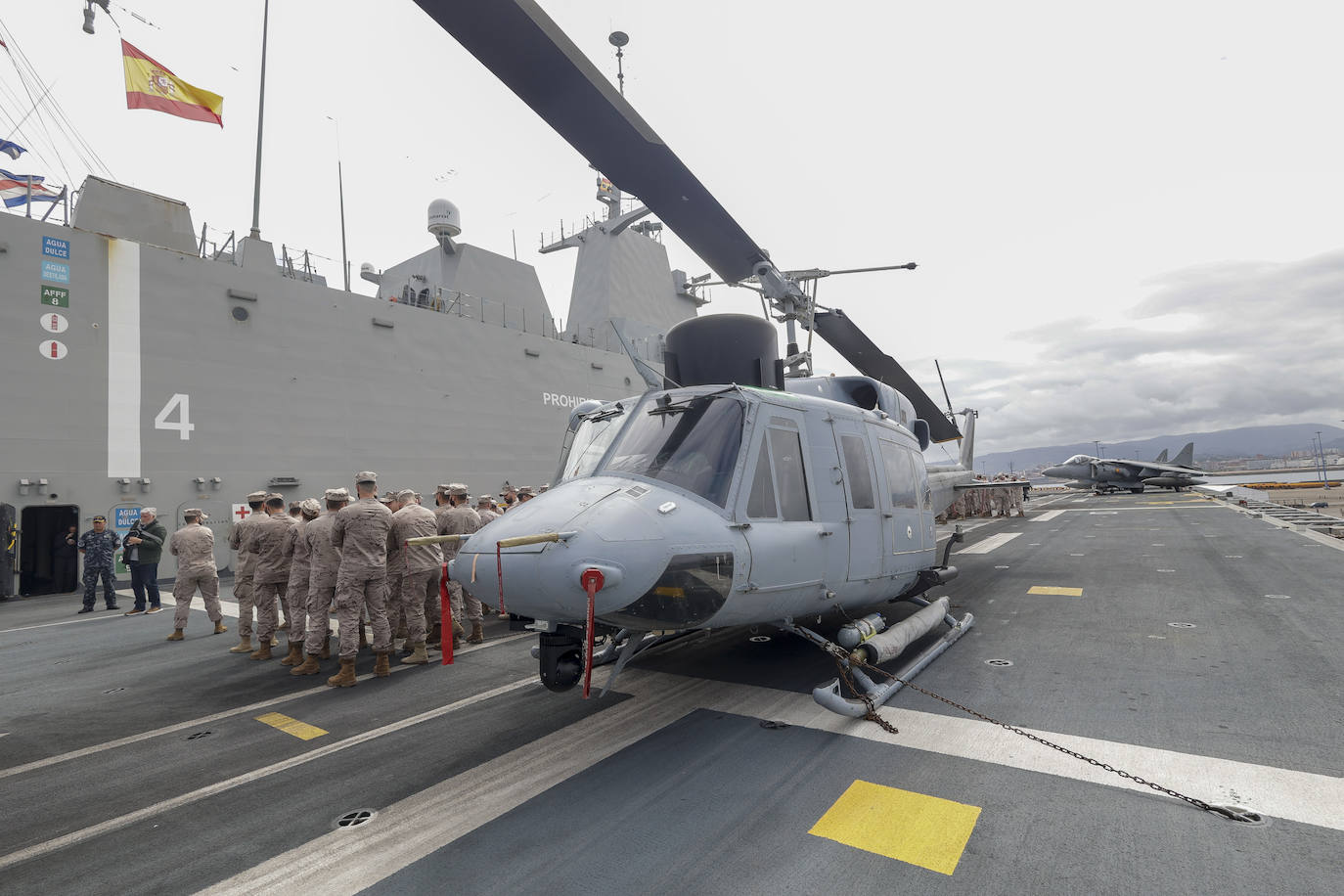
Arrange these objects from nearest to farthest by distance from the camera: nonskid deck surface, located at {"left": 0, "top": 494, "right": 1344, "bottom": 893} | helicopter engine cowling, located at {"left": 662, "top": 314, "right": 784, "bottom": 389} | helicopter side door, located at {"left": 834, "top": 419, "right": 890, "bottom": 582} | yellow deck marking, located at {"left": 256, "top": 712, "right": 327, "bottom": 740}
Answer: nonskid deck surface, located at {"left": 0, "top": 494, "right": 1344, "bottom": 893}
yellow deck marking, located at {"left": 256, "top": 712, "right": 327, "bottom": 740}
helicopter side door, located at {"left": 834, "top": 419, "right": 890, "bottom": 582}
helicopter engine cowling, located at {"left": 662, "top": 314, "right": 784, "bottom": 389}

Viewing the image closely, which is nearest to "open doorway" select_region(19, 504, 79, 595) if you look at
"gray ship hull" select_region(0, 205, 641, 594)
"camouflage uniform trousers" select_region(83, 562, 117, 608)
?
"gray ship hull" select_region(0, 205, 641, 594)

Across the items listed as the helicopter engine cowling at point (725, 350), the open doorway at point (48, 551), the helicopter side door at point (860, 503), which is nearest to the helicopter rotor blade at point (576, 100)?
the helicopter engine cowling at point (725, 350)

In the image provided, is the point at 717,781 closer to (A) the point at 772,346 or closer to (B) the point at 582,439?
(B) the point at 582,439

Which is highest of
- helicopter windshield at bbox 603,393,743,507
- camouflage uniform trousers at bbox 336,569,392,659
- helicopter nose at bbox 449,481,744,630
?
helicopter windshield at bbox 603,393,743,507

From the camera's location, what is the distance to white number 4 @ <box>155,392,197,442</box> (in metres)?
12.3

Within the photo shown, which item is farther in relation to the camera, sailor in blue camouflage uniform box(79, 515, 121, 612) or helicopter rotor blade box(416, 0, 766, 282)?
sailor in blue camouflage uniform box(79, 515, 121, 612)

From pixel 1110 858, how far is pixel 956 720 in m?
1.57

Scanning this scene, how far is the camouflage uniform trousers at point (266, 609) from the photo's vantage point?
6.71 meters

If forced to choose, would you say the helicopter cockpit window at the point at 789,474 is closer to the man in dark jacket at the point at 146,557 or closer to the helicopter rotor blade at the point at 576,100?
the helicopter rotor blade at the point at 576,100

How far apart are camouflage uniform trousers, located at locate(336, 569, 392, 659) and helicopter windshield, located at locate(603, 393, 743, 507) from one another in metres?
3.16

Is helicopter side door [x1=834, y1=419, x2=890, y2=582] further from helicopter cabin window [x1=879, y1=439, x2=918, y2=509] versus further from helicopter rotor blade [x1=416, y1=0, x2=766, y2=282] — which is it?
helicopter rotor blade [x1=416, y1=0, x2=766, y2=282]

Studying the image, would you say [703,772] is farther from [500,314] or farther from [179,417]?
[500,314]

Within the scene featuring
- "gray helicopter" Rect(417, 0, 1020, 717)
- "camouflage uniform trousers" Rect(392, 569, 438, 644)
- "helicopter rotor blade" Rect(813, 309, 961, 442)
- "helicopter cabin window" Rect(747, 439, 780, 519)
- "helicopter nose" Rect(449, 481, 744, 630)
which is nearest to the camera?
"helicopter nose" Rect(449, 481, 744, 630)

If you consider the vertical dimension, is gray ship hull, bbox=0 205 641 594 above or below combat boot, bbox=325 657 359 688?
above
